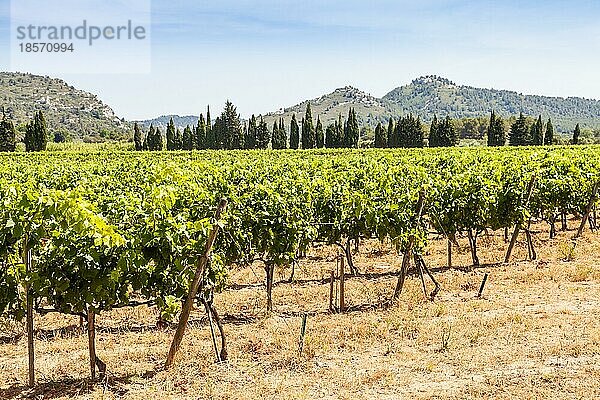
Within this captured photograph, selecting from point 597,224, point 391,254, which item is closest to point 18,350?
point 391,254

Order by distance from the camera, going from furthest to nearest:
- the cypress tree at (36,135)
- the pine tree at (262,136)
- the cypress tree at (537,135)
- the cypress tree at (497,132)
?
the pine tree at (262,136), the cypress tree at (537,135), the cypress tree at (497,132), the cypress tree at (36,135)

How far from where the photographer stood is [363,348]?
7953 mm

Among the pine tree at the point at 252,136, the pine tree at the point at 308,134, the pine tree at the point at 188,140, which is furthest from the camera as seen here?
the pine tree at the point at 252,136

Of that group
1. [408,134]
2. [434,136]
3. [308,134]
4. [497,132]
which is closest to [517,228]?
[434,136]

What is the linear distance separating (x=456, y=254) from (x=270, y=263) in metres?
6.95

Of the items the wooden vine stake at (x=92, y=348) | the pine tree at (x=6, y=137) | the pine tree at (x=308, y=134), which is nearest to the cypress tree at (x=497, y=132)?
the pine tree at (x=308, y=134)

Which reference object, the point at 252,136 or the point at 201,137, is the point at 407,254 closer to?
the point at 252,136

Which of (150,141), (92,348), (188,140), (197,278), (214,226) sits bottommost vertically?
(92,348)

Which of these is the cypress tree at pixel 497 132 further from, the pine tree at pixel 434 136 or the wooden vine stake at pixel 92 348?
the wooden vine stake at pixel 92 348

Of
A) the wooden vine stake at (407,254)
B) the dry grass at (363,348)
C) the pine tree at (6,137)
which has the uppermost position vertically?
the pine tree at (6,137)

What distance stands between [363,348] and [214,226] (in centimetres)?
278

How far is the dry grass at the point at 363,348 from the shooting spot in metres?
6.57

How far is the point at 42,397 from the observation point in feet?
21.3

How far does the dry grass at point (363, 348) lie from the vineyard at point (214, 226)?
15.2 inches
